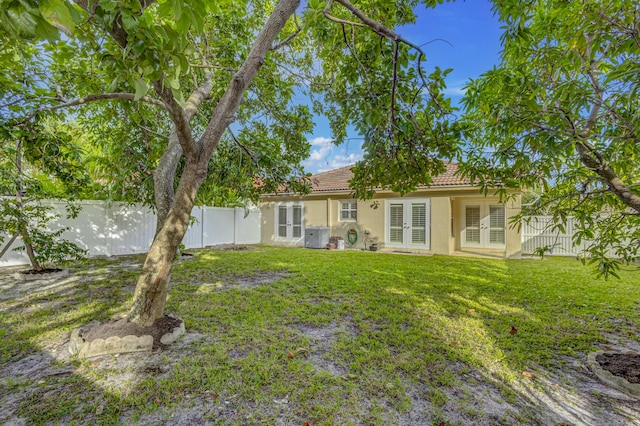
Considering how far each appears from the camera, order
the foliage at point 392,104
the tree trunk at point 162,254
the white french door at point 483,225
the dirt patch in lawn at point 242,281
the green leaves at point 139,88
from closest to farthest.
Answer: the green leaves at point 139,88 < the foliage at point 392,104 < the tree trunk at point 162,254 < the dirt patch in lawn at point 242,281 < the white french door at point 483,225

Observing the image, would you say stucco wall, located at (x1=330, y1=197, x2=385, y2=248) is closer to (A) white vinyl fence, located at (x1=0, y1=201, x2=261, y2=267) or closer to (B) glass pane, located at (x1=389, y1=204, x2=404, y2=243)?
(B) glass pane, located at (x1=389, y1=204, x2=404, y2=243)

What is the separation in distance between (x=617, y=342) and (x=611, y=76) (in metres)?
3.65

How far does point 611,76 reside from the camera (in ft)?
6.55

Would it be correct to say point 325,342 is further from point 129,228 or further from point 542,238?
point 542,238

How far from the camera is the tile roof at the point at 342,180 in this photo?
11352 millimetres

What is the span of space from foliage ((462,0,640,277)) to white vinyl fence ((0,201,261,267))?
981cm

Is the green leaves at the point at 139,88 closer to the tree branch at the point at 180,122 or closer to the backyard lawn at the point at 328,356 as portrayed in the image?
the tree branch at the point at 180,122

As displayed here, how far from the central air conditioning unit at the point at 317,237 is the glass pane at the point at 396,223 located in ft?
9.61

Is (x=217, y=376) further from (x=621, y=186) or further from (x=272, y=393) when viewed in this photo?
(x=621, y=186)

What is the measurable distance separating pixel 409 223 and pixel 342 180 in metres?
4.13

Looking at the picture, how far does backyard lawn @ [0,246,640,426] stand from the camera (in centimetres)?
244

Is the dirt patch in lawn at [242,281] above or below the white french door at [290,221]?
below

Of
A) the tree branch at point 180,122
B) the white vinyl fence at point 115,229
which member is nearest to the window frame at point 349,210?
the white vinyl fence at point 115,229

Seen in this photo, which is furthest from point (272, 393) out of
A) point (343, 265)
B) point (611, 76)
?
point (343, 265)
